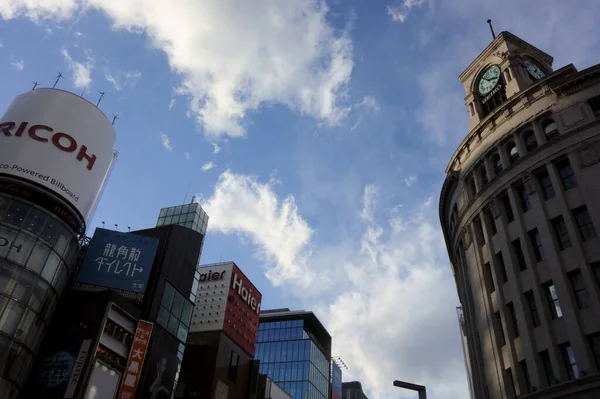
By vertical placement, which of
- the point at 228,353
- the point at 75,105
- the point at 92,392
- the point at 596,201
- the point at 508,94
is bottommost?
the point at 92,392

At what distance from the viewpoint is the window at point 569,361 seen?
102ft

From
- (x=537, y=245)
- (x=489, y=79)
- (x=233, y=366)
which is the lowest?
(x=233, y=366)

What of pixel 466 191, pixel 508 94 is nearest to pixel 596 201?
pixel 466 191

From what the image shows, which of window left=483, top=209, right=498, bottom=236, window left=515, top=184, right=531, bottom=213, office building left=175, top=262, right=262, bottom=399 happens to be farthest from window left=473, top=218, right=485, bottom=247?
office building left=175, top=262, right=262, bottom=399

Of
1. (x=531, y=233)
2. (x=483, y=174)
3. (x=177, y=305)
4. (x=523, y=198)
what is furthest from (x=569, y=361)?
(x=177, y=305)

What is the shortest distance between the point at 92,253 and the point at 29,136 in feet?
37.7

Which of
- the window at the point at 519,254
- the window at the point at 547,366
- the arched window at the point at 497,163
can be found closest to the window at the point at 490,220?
the window at the point at 519,254

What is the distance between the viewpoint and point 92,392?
36.2 meters

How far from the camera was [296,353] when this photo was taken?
118188 mm

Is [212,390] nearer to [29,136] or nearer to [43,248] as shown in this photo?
[43,248]

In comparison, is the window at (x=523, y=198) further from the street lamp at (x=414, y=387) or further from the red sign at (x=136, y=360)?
the red sign at (x=136, y=360)

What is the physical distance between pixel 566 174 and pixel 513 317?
11.7 meters

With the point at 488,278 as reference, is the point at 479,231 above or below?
above

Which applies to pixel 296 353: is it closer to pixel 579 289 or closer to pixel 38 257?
pixel 38 257
